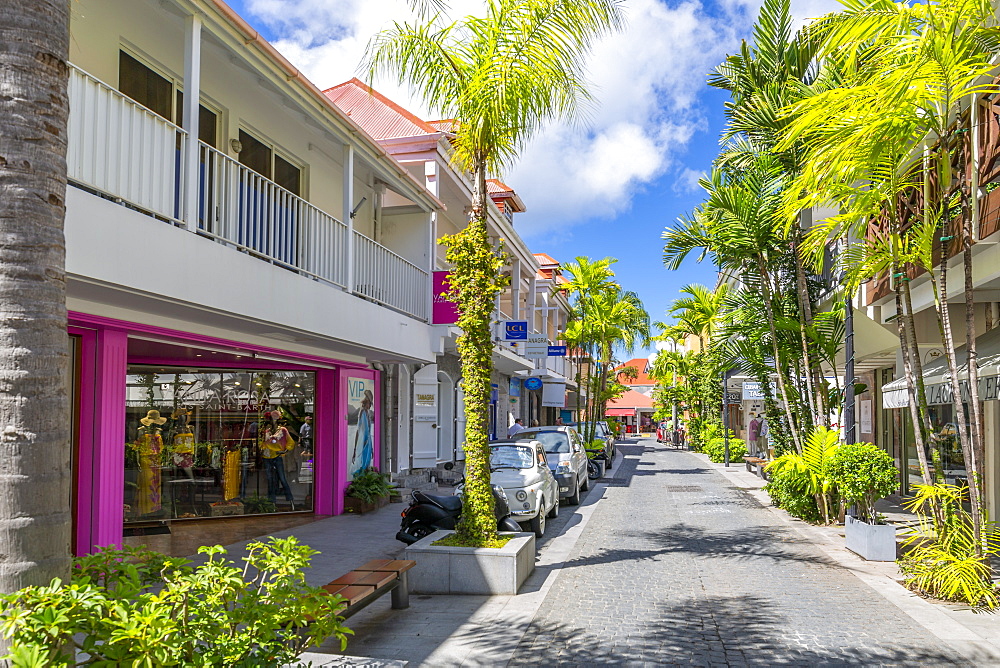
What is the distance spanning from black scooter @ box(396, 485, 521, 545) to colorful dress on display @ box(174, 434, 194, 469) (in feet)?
16.7

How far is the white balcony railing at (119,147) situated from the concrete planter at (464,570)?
411 centimetres

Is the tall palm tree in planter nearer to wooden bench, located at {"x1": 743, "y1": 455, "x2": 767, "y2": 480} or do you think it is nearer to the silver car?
the silver car

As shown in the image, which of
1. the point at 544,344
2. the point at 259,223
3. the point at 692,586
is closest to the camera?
the point at 692,586

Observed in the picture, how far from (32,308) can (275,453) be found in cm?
1164

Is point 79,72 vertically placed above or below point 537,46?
below

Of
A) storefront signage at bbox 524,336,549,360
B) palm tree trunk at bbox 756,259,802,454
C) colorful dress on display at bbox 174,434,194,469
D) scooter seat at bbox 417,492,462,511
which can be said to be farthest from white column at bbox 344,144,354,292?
storefront signage at bbox 524,336,549,360

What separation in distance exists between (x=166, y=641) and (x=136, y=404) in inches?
421

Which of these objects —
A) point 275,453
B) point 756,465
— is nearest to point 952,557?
point 275,453

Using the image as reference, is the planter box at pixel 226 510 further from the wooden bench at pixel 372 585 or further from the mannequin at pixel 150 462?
the wooden bench at pixel 372 585

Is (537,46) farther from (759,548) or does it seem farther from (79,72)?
(759,548)

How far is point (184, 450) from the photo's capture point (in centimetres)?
1379

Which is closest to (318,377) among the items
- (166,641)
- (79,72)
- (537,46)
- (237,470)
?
(237,470)

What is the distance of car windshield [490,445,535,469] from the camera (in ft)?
44.8

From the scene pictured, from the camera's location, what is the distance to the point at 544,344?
25.5m
